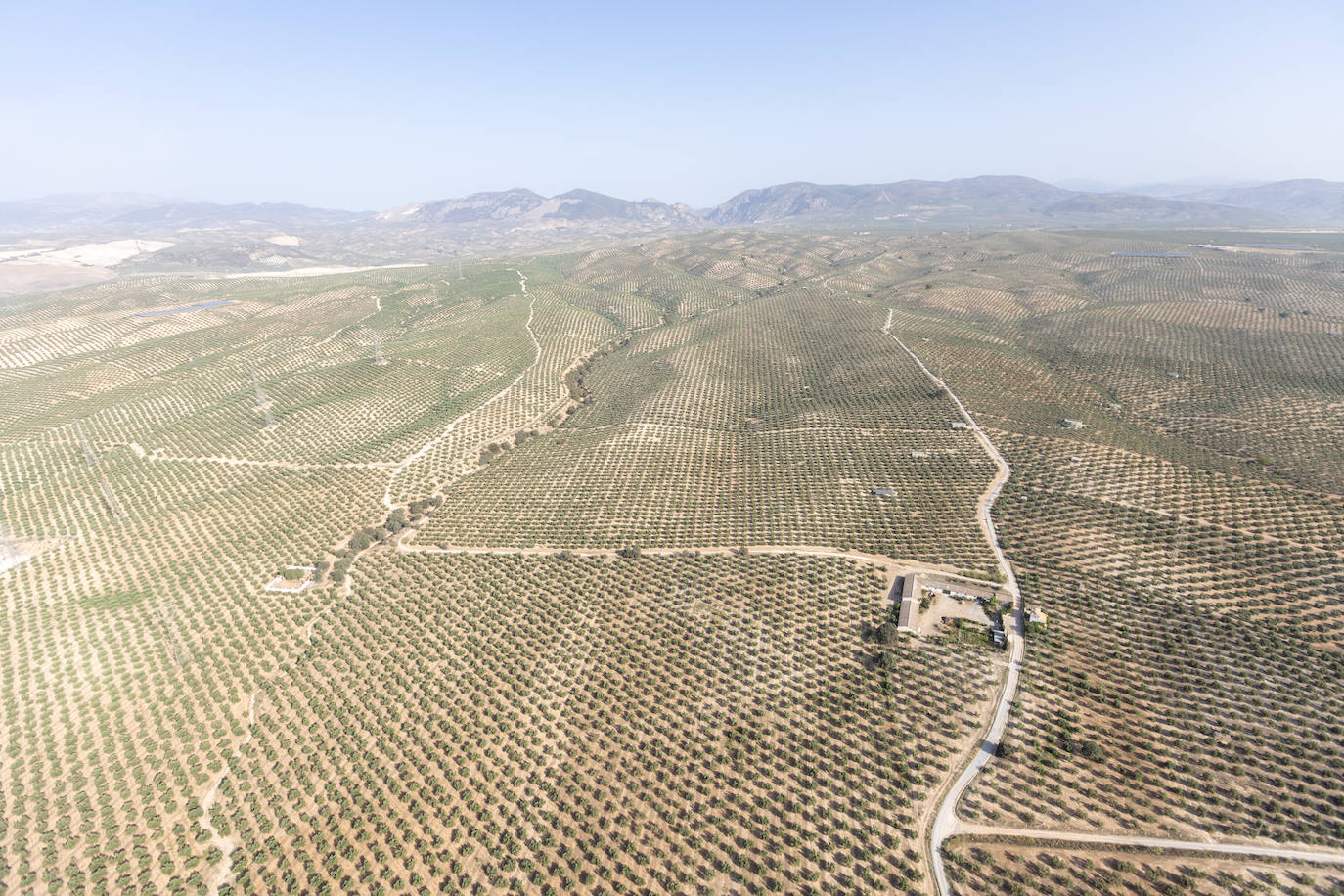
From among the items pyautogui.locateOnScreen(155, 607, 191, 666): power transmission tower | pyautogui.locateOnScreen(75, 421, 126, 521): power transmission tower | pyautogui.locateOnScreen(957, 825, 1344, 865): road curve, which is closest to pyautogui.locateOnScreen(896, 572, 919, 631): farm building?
pyautogui.locateOnScreen(957, 825, 1344, 865): road curve

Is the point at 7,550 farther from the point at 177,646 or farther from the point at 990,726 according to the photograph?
the point at 990,726

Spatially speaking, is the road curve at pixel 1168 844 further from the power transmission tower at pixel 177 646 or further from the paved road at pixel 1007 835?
the power transmission tower at pixel 177 646

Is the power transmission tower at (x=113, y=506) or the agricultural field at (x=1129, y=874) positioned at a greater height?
the power transmission tower at (x=113, y=506)

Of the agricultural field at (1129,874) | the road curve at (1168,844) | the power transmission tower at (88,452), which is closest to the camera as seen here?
the agricultural field at (1129,874)

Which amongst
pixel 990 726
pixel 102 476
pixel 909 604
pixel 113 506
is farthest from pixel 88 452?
pixel 990 726

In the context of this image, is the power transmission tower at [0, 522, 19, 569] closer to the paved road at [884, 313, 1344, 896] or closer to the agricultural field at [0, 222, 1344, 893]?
the agricultural field at [0, 222, 1344, 893]

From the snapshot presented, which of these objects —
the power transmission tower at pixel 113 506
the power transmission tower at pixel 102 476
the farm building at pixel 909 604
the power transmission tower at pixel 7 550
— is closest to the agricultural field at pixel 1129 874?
the farm building at pixel 909 604

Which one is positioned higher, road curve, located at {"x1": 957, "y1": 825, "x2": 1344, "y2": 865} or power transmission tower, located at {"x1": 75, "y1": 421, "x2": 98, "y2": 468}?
power transmission tower, located at {"x1": 75, "y1": 421, "x2": 98, "y2": 468}

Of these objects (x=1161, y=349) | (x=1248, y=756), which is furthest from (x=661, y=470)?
(x=1161, y=349)
